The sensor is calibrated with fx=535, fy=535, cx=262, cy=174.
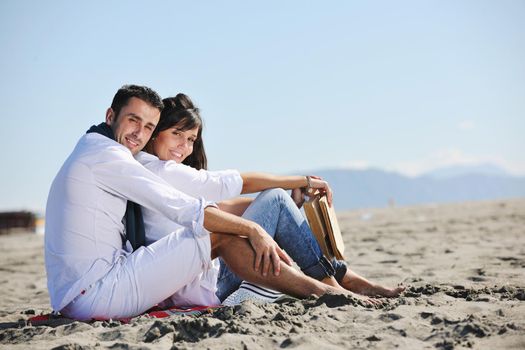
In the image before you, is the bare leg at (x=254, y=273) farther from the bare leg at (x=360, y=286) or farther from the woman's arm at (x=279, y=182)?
the woman's arm at (x=279, y=182)

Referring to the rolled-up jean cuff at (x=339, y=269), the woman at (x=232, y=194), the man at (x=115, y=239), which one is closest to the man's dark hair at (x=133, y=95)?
the man at (x=115, y=239)

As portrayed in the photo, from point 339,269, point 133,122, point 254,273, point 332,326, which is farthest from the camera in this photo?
point 339,269

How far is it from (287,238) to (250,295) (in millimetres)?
424

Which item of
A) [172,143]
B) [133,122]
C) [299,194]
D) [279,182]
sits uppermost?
[133,122]

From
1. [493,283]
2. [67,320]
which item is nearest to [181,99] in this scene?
[67,320]

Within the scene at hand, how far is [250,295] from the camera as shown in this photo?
10.7 ft

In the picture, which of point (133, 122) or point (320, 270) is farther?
point (320, 270)

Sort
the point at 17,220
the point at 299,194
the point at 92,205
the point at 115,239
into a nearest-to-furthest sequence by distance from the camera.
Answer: the point at 92,205
the point at 115,239
the point at 299,194
the point at 17,220

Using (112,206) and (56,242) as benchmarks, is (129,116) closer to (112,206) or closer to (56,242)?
(112,206)

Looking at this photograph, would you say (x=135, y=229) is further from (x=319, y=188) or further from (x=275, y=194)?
(x=319, y=188)

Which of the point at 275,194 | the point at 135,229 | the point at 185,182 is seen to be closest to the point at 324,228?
the point at 275,194

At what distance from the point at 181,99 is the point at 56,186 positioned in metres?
1.07

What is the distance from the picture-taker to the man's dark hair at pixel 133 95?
120 inches

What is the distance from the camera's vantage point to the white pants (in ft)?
9.02
